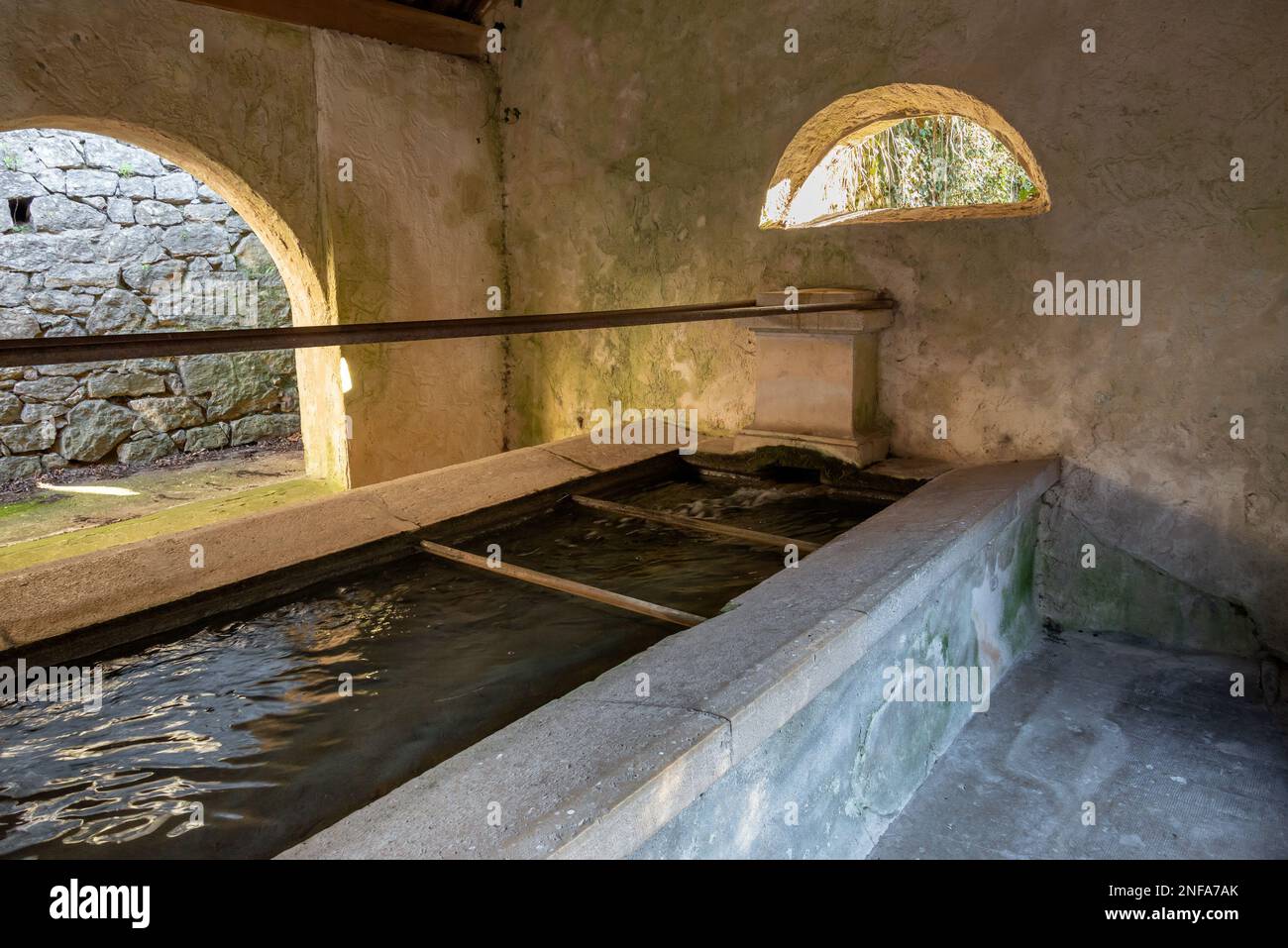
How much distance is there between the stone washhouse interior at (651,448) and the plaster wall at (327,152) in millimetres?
25

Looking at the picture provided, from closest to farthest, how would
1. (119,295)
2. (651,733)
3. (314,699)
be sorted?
(651,733) → (314,699) → (119,295)

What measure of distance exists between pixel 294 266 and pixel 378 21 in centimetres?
152

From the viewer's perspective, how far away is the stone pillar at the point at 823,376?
411 cm

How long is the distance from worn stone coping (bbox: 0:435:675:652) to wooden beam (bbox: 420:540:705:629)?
24 centimetres

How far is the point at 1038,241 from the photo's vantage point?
3766 mm

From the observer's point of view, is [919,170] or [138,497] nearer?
[138,497]

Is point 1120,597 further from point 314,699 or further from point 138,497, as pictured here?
point 138,497

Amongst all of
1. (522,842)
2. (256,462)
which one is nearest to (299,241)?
(256,462)

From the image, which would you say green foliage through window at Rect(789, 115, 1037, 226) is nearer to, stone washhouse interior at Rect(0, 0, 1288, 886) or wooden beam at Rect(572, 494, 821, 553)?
stone washhouse interior at Rect(0, 0, 1288, 886)

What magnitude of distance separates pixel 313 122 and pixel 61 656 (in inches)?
147

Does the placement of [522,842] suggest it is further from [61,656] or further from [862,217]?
[862,217]

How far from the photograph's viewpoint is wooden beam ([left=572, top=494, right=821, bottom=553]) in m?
3.32

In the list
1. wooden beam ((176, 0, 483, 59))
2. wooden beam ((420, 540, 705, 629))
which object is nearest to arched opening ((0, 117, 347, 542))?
wooden beam ((176, 0, 483, 59))

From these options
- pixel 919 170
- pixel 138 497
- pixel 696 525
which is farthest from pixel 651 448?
pixel 919 170
